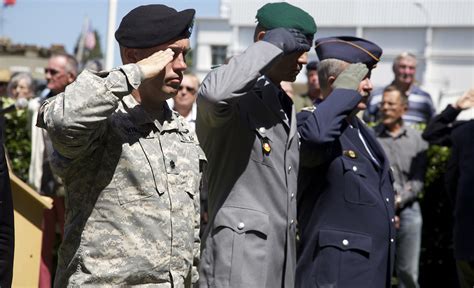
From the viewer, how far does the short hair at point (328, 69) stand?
19.1ft

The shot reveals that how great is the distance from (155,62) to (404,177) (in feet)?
18.4

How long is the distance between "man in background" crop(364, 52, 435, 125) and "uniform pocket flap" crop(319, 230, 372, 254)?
199 inches

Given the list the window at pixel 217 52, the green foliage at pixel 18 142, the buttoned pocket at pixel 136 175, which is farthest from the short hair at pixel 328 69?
the window at pixel 217 52

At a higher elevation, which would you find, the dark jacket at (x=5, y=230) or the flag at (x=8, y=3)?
the dark jacket at (x=5, y=230)

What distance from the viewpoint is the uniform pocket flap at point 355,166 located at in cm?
561

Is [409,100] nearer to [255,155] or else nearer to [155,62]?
[255,155]

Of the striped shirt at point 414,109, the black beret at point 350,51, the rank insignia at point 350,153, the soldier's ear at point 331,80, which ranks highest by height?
the black beret at point 350,51

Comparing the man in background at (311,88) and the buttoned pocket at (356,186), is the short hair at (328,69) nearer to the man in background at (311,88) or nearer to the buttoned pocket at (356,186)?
the buttoned pocket at (356,186)

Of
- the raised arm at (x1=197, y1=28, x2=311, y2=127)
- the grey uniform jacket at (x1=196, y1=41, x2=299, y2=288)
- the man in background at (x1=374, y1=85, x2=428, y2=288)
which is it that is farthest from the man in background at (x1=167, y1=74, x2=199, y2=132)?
the raised arm at (x1=197, y1=28, x2=311, y2=127)

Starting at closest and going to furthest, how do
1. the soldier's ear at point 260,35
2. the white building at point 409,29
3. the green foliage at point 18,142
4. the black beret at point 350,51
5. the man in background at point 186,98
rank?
the soldier's ear at point 260,35, the black beret at point 350,51, the man in background at point 186,98, the green foliage at point 18,142, the white building at point 409,29

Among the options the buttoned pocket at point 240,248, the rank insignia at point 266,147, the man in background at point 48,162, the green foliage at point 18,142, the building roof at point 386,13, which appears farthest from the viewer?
the building roof at point 386,13

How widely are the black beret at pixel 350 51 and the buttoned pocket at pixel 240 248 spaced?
4.60ft

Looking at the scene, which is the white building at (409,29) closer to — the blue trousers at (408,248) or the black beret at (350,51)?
the blue trousers at (408,248)

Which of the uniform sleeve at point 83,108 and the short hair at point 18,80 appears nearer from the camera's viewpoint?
the uniform sleeve at point 83,108
